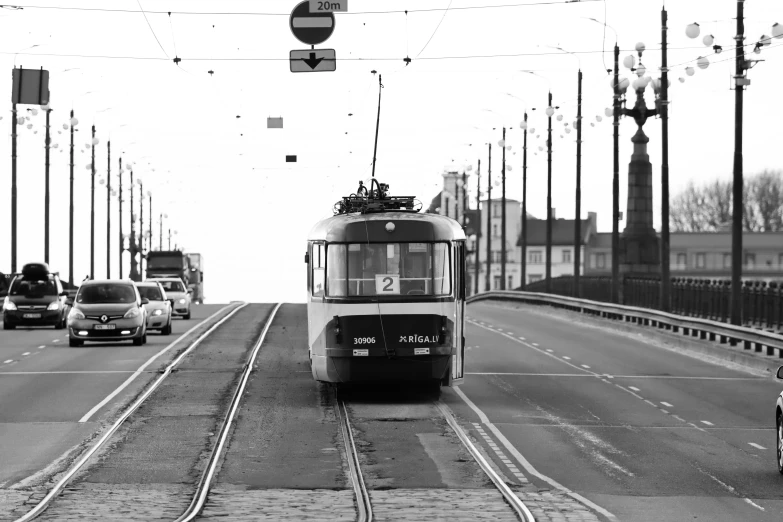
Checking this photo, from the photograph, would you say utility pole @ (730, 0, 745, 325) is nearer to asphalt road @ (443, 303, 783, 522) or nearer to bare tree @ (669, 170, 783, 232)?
asphalt road @ (443, 303, 783, 522)

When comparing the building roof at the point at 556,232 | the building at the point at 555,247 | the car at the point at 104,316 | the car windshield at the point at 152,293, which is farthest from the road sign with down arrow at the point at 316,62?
the building at the point at 555,247

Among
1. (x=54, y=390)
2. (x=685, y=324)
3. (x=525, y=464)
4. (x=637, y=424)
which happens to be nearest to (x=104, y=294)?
(x=54, y=390)

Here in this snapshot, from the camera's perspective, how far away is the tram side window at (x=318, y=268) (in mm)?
21219

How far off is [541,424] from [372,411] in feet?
8.57

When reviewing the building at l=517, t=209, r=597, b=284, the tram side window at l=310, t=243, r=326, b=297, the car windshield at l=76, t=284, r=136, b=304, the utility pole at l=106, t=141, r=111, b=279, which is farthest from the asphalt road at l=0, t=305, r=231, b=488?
the building at l=517, t=209, r=597, b=284

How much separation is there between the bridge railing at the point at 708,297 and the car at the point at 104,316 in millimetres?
14961

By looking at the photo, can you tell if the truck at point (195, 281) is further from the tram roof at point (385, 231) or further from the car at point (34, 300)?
the tram roof at point (385, 231)

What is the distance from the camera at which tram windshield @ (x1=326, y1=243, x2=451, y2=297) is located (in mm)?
20906

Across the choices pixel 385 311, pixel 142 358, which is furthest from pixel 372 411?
pixel 142 358

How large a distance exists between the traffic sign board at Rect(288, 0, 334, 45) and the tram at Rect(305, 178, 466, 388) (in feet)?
22.0

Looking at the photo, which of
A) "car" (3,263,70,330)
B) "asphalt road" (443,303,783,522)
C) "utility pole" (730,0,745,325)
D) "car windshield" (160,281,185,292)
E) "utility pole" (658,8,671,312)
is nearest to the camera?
"asphalt road" (443,303,783,522)

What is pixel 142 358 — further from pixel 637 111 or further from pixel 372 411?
pixel 637 111

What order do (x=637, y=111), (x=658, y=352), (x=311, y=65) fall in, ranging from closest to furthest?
1. (x=311, y=65)
2. (x=658, y=352)
3. (x=637, y=111)

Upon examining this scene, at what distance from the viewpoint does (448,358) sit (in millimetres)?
21078
